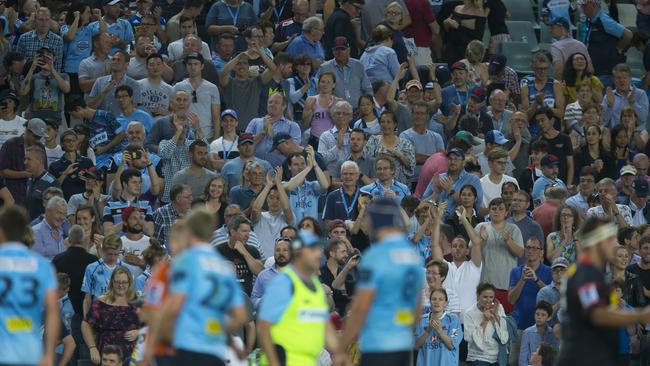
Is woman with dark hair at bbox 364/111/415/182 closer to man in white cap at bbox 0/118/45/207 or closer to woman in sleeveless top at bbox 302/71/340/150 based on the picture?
woman in sleeveless top at bbox 302/71/340/150

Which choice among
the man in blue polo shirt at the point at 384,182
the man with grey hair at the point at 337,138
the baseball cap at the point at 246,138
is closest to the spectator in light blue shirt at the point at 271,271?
the man in blue polo shirt at the point at 384,182

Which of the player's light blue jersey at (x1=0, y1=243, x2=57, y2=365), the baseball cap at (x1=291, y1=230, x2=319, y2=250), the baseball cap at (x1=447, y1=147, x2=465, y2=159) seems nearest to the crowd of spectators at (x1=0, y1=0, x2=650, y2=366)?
the baseball cap at (x1=447, y1=147, x2=465, y2=159)

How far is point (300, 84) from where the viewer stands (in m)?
22.2

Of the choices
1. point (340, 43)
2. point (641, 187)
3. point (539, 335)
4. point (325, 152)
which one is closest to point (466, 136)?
point (325, 152)

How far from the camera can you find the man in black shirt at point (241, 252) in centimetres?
1780

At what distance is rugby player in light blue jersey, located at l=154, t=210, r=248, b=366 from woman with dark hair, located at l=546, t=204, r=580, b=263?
8653mm

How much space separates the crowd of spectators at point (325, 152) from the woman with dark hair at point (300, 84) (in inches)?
1.2

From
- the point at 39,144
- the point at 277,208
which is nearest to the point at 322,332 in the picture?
the point at 277,208

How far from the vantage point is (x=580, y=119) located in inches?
914

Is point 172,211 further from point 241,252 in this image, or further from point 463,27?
point 463,27

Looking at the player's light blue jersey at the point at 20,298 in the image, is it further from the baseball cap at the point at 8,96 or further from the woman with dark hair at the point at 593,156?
the woman with dark hair at the point at 593,156

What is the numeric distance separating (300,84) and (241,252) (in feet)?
16.2

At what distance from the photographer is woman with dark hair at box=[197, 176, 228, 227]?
18.6 metres

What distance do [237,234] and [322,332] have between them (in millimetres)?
5393
